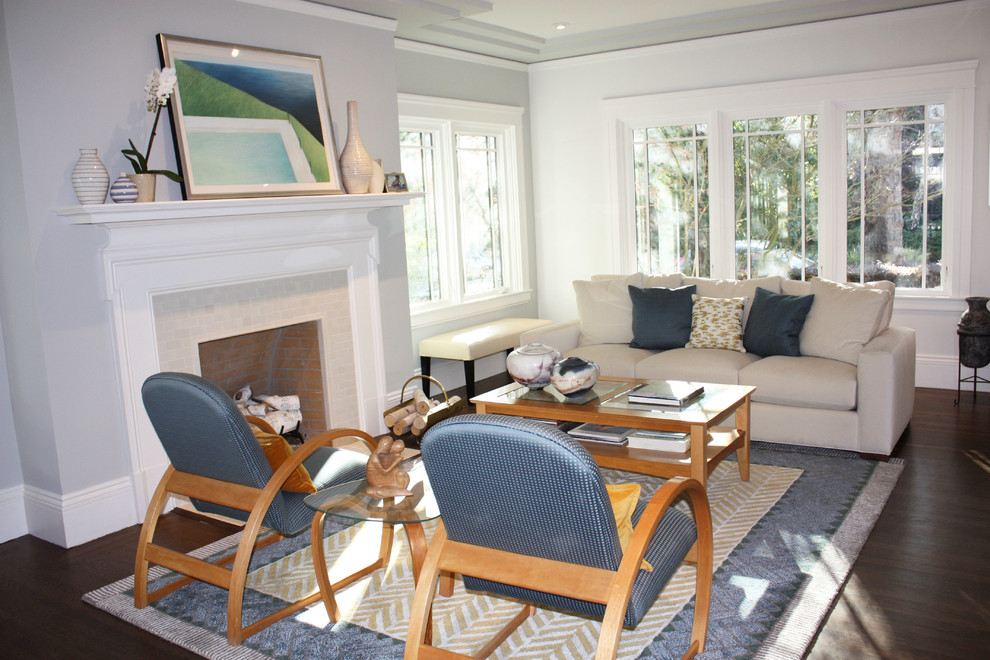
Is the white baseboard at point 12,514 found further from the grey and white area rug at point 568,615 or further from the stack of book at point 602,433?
the stack of book at point 602,433

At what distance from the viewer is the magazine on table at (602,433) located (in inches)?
143

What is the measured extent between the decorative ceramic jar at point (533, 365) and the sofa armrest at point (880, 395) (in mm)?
1572

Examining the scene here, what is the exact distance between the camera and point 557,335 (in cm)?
521

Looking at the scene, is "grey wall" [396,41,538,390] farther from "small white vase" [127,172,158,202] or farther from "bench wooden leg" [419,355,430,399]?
"small white vase" [127,172,158,202]

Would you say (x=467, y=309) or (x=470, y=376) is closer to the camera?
(x=470, y=376)

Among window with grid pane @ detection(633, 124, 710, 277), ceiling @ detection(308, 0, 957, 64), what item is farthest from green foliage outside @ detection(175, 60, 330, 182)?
window with grid pane @ detection(633, 124, 710, 277)

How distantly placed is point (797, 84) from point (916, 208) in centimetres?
122

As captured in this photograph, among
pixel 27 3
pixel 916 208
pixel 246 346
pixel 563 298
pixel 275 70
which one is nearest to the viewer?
pixel 27 3

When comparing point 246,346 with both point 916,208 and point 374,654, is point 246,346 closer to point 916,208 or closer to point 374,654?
point 374,654

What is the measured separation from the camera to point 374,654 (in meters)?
2.58

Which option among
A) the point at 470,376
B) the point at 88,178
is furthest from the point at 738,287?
the point at 88,178

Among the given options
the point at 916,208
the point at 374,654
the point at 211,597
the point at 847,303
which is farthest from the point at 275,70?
the point at 916,208

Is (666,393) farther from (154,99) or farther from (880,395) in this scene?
(154,99)

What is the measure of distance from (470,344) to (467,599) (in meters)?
2.84
